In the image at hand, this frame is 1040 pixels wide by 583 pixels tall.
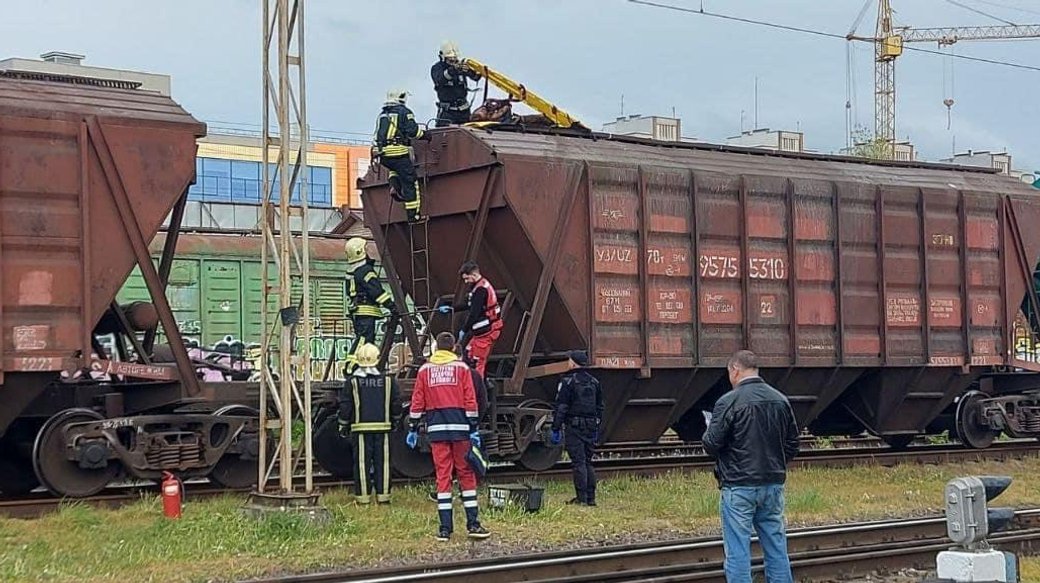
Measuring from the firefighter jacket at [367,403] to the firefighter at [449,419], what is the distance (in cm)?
168

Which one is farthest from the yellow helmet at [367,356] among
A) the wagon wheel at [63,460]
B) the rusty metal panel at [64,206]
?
the wagon wheel at [63,460]

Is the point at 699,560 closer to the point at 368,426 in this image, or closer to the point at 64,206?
the point at 368,426

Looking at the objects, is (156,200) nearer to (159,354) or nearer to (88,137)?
(88,137)

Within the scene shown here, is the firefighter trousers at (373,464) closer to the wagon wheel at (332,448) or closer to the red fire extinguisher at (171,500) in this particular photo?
the wagon wheel at (332,448)

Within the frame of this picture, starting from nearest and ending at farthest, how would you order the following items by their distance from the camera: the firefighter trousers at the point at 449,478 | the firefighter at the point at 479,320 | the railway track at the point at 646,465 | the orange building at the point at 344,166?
the firefighter trousers at the point at 449,478
the railway track at the point at 646,465
the firefighter at the point at 479,320
the orange building at the point at 344,166

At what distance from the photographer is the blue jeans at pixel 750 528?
8.50 metres

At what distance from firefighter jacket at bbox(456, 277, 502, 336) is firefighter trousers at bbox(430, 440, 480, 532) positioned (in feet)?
9.58

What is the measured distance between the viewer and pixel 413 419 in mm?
11750

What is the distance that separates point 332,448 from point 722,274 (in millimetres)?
5313

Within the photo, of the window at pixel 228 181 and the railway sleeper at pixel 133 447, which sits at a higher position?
the window at pixel 228 181

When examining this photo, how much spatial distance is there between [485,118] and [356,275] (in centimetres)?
296

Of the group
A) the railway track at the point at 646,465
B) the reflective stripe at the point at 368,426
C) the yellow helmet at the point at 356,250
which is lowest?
the railway track at the point at 646,465

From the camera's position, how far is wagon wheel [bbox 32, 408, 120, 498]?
41.6 ft

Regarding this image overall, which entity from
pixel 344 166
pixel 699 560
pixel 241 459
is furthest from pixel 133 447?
pixel 344 166
